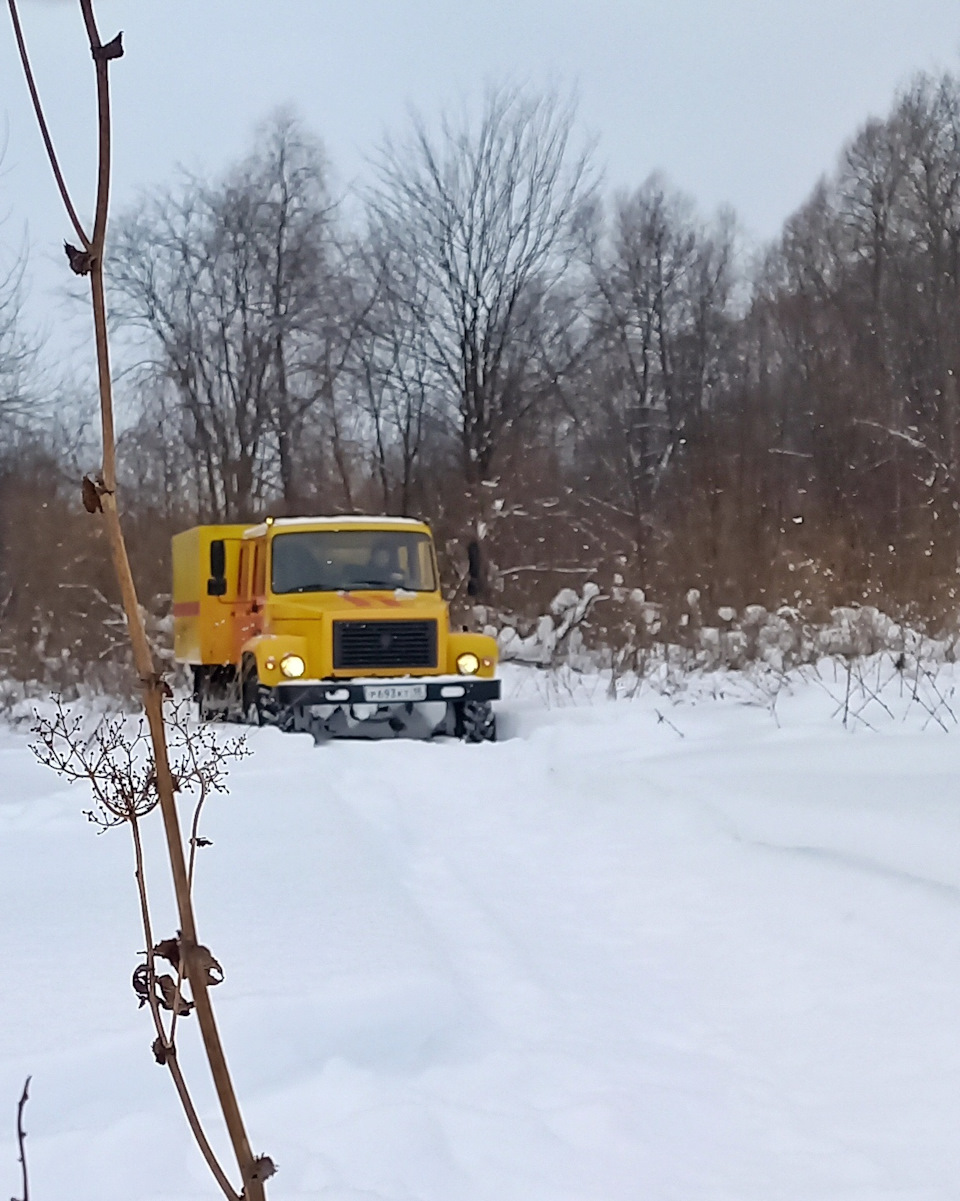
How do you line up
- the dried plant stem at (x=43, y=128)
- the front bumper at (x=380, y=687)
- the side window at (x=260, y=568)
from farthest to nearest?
the side window at (x=260, y=568), the front bumper at (x=380, y=687), the dried plant stem at (x=43, y=128)

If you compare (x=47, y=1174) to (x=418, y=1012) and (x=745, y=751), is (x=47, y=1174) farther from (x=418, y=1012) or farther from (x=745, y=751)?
(x=745, y=751)

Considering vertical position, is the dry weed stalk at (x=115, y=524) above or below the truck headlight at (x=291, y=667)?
above

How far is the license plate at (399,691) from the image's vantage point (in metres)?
11.8

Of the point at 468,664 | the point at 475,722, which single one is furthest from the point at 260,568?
the point at 475,722

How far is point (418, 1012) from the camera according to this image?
3.63 metres

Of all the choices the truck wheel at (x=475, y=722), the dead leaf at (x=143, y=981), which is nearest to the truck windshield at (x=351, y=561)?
the truck wheel at (x=475, y=722)

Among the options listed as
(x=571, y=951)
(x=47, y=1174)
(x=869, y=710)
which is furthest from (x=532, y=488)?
(x=47, y=1174)

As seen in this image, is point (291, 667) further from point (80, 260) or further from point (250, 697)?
point (80, 260)

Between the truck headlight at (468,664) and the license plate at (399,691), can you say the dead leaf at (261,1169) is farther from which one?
the truck headlight at (468,664)

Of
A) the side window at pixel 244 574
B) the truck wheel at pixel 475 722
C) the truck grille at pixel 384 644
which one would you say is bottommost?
the truck wheel at pixel 475 722

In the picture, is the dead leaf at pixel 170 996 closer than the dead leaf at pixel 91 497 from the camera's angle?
No

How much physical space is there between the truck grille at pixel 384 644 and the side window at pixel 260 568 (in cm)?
101

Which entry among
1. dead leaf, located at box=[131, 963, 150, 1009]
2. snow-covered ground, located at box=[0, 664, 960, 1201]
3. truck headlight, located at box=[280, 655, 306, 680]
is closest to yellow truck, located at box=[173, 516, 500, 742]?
truck headlight, located at box=[280, 655, 306, 680]

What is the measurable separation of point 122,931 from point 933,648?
11.0 m
